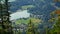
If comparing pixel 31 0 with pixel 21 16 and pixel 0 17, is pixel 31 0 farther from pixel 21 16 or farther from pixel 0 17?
pixel 0 17

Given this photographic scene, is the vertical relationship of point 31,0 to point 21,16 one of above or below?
above

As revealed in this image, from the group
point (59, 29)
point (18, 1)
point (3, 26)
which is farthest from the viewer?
point (18, 1)

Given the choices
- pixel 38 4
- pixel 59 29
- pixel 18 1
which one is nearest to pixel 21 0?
pixel 18 1

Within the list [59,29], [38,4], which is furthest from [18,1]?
[59,29]

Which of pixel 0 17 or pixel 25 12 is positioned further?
pixel 25 12

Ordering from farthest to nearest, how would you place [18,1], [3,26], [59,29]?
[18,1], [59,29], [3,26]

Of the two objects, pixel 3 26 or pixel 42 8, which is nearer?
pixel 3 26

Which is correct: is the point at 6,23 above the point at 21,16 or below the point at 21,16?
above

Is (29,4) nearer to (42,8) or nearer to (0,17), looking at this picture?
(42,8)

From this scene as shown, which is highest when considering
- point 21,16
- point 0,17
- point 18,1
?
point 0,17
